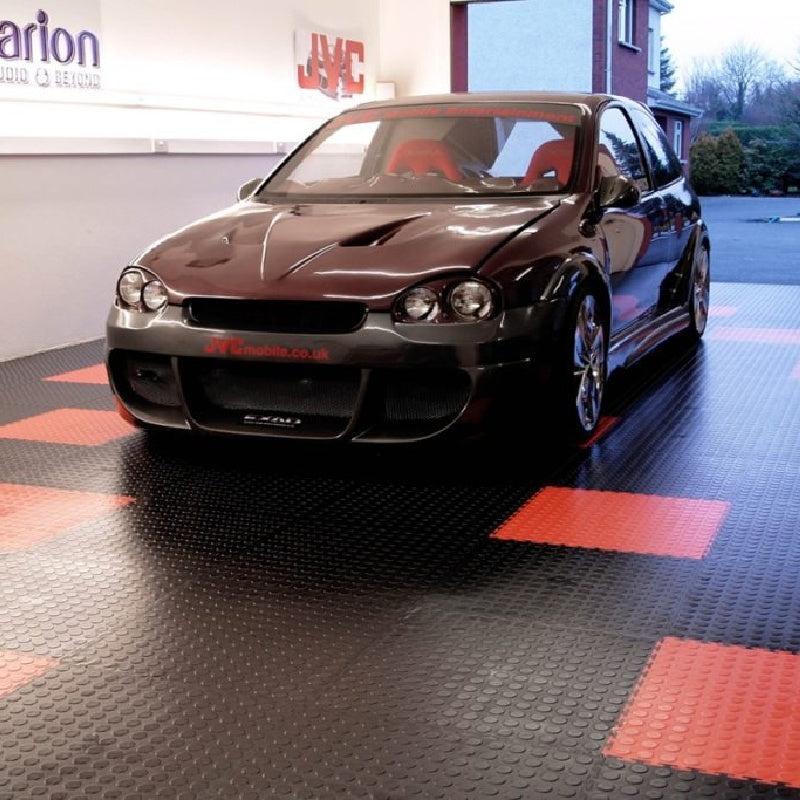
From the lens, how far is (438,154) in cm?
598

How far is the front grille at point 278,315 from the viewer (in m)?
4.61

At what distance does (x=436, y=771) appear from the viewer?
8.24ft

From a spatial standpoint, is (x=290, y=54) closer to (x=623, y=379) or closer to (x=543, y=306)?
(x=623, y=379)

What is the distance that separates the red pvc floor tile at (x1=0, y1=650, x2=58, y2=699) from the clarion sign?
5465 mm

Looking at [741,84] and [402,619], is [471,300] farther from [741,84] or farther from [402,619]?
[741,84]

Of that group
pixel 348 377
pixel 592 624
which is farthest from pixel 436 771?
pixel 348 377

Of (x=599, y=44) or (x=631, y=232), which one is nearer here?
(x=631, y=232)

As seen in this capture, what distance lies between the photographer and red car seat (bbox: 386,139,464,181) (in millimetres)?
5891

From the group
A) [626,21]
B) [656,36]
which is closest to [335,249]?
[626,21]

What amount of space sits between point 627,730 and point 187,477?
2.60 m

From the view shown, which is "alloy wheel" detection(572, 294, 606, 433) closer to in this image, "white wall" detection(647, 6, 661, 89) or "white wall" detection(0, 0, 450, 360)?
"white wall" detection(0, 0, 450, 360)

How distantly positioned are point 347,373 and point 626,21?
25.2 m

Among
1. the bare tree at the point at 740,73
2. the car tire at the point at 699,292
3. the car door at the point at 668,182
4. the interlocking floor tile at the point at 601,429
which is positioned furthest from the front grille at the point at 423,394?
the bare tree at the point at 740,73

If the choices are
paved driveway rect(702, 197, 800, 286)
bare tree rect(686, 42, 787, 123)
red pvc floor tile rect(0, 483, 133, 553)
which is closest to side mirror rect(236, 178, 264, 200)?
red pvc floor tile rect(0, 483, 133, 553)
